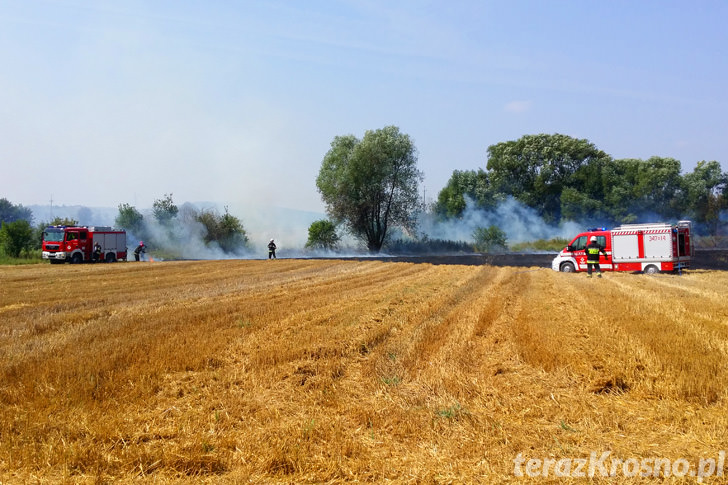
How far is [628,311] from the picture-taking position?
1235 centimetres

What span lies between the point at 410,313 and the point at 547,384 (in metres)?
5.98

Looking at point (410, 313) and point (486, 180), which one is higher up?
point (486, 180)

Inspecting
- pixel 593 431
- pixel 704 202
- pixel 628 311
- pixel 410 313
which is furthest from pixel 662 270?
pixel 704 202

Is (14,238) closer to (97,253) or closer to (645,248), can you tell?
(97,253)

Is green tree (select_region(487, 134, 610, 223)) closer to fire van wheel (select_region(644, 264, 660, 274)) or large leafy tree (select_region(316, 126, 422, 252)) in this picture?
large leafy tree (select_region(316, 126, 422, 252))

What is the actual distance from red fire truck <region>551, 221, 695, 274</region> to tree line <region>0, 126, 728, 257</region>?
33936mm

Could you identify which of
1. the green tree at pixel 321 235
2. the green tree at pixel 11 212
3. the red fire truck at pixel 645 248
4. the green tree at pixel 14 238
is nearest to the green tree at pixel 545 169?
the green tree at pixel 321 235

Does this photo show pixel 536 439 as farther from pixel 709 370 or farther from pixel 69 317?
pixel 69 317

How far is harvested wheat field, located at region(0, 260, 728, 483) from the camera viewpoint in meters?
4.82

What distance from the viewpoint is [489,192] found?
70.0m

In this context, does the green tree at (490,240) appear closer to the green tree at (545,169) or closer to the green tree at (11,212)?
the green tree at (545,169)

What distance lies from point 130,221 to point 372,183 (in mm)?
26843

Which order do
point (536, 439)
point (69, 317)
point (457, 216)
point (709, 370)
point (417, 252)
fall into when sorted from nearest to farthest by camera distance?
point (536, 439), point (709, 370), point (69, 317), point (417, 252), point (457, 216)

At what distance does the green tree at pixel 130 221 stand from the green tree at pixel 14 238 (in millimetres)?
14415
